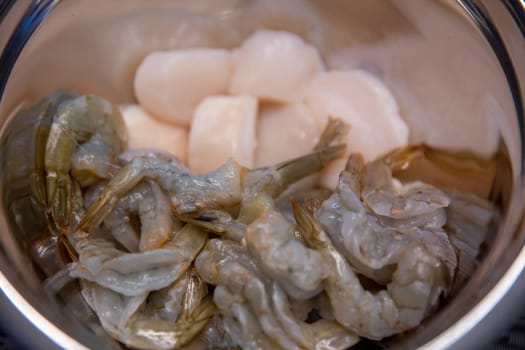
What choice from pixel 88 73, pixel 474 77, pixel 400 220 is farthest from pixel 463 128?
pixel 88 73

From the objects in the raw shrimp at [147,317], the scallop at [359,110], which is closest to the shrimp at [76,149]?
the raw shrimp at [147,317]

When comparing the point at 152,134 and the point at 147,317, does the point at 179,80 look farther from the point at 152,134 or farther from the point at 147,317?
the point at 147,317

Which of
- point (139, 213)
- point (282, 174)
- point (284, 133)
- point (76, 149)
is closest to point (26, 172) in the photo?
point (76, 149)

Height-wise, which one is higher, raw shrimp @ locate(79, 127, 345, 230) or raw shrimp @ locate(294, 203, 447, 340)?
raw shrimp @ locate(79, 127, 345, 230)

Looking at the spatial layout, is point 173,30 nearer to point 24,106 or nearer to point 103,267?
point 24,106

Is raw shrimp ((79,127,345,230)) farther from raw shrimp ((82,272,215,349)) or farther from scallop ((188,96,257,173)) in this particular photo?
scallop ((188,96,257,173))

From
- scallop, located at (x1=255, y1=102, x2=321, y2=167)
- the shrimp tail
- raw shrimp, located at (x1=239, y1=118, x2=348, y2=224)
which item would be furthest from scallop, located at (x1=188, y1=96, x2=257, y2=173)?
the shrimp tail

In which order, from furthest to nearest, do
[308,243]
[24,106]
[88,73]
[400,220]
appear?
1. [88,73]
2. [24,106]
3. [400,220]
4. [308,243]
